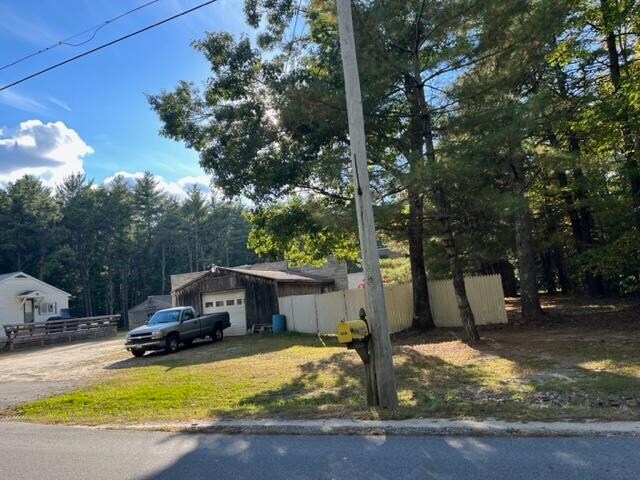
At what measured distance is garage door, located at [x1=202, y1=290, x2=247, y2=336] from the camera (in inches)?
978

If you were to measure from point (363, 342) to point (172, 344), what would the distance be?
13484 millimetres

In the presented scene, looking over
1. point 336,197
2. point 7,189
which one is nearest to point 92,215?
point 7,189

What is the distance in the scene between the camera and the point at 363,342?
6930 mm

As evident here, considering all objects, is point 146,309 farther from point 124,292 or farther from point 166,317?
point 166,317

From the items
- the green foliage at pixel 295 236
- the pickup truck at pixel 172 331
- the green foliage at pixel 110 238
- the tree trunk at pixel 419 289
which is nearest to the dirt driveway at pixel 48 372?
the pickup truck at pixel 172 331

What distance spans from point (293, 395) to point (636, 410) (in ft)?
17.2

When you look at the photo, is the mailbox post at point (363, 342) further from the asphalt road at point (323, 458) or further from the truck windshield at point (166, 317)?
the truck windshield at point (166, 317)

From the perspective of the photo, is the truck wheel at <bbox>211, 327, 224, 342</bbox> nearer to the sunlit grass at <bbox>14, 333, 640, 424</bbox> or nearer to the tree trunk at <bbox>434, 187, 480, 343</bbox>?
the sunlit grass at <bbox>14, 333, 640, 424</bbox>

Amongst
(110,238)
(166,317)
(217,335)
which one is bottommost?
(217,335)

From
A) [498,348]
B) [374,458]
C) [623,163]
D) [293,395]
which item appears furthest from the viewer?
[623,163]

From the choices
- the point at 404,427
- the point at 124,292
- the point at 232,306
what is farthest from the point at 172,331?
the point at 124,292

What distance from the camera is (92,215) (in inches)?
2280

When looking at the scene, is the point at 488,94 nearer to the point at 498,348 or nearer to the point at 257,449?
the point at 498,348

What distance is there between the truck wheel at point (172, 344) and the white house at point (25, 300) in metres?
20.9
